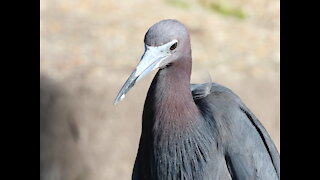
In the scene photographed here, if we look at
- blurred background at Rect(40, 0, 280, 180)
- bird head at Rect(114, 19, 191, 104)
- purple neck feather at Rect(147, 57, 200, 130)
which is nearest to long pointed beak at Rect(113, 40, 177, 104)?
bird head at Rect(114, 19, 191, 104)

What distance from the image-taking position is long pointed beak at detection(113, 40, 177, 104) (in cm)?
395

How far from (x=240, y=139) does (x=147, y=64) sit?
28.6 inches

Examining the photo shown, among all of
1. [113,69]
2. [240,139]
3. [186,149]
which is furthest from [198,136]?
[113,69]

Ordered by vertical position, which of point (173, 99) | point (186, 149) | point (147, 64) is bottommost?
point (186, 149)

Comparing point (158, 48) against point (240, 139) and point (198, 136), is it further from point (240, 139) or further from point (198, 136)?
point (240, 139)

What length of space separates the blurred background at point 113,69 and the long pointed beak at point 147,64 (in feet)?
9.58

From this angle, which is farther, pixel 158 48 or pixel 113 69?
pixel 113 69

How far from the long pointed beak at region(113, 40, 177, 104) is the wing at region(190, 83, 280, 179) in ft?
1.79

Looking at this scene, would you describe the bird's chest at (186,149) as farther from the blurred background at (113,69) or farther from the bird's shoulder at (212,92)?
the blurred background at (113,69)

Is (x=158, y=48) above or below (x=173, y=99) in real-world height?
above

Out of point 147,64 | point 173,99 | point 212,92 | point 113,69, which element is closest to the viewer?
point 147,64

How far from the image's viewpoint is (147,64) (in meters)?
3.97
